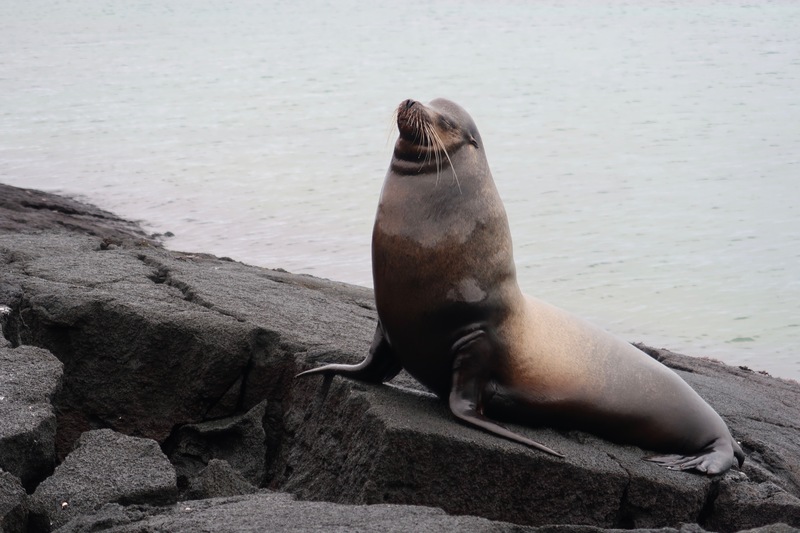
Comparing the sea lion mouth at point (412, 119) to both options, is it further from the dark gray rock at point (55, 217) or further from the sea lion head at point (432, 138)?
the dark gray rock at point (55, 217)

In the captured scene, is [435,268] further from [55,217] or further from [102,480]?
[55,217]

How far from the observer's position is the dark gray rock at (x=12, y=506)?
3.08 meters

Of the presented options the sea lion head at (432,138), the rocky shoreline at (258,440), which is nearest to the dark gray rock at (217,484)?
the rocky shoreline at (258,440)

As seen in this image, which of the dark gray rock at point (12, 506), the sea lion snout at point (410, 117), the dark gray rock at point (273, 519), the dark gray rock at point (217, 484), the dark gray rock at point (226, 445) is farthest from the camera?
the dark gray rock at point (226, 445)

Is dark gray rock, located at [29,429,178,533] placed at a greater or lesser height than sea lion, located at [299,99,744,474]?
lesser

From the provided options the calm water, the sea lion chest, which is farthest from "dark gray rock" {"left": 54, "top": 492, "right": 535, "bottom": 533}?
the calm water

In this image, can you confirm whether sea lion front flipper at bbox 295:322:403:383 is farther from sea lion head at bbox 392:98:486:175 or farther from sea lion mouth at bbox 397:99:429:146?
sea lion mouth at bbox 397:99:429:146

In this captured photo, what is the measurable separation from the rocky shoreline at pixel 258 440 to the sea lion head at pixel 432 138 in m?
0.86

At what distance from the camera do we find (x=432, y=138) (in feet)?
13.0

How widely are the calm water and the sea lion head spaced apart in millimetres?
5239

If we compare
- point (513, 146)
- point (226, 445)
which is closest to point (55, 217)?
point (226, 445)

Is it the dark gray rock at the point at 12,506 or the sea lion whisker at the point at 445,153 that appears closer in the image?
the dark gray rock at the point at 12,506

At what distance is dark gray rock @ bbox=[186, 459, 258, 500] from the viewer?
3.63 meters

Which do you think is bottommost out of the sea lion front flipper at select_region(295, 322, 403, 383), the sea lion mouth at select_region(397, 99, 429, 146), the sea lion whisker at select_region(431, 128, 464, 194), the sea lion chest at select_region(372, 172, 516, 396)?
the sea lion front flipper at select_region(295, 322, 403, 383)
